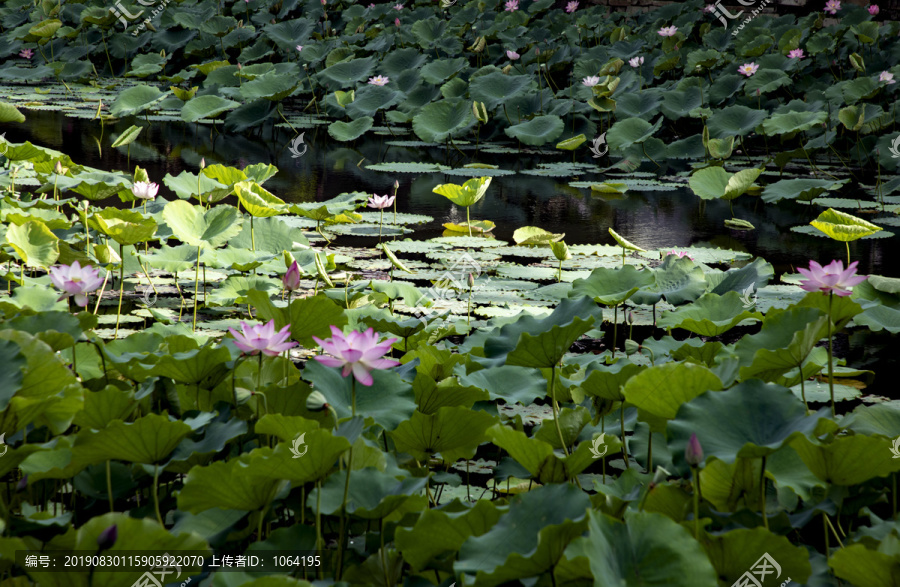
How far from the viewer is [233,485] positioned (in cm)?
92

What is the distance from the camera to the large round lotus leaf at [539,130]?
488cm

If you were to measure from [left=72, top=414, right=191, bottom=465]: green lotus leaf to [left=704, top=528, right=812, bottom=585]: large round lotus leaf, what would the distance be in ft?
2.00

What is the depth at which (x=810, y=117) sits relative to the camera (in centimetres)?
436

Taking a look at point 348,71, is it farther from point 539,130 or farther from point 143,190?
point 143,190

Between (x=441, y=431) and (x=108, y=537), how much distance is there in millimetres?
522

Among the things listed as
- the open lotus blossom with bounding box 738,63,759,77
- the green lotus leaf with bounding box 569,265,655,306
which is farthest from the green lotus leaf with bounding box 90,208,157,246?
the open lotus blossom with bounding box 738,63,759,77

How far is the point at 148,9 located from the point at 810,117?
7911 mm

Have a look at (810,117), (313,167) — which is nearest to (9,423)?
(313,167)

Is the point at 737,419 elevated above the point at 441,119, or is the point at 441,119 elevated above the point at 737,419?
the point at 441,119

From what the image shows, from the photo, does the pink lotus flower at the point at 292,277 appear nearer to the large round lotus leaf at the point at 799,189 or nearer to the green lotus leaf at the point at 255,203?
the green lotus leaf at the point at 255,203

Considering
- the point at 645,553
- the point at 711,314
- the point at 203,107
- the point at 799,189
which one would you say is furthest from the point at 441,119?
the point at 645,553

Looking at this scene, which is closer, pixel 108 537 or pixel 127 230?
pixel 108 537

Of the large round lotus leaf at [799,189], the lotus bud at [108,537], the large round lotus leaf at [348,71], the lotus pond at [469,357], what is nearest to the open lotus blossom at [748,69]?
the lotus pond at [469,357]

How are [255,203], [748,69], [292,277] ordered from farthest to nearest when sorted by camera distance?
[748,69] → [255,203] → [292,277]
